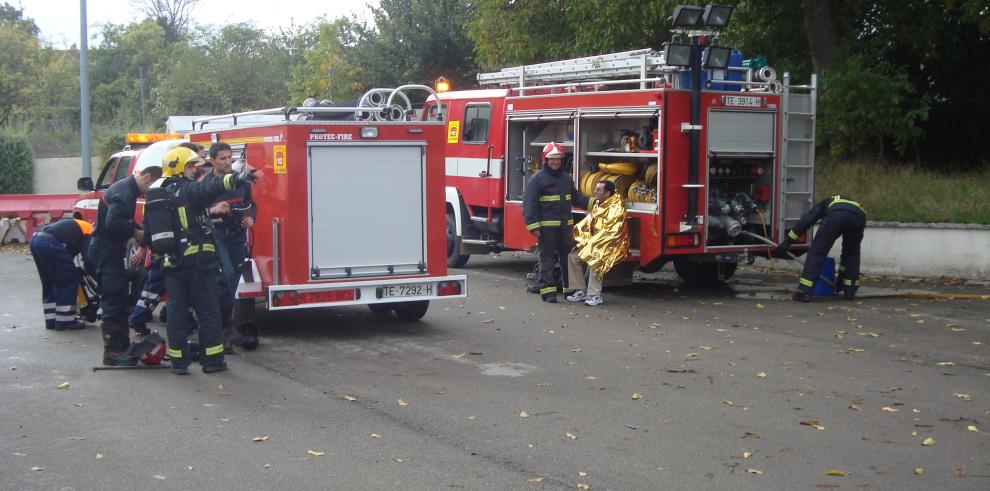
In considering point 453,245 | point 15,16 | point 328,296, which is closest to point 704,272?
point 453,245

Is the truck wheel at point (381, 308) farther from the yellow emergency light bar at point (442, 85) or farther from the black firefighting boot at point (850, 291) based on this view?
the black firefighting boot at point (850, 291)

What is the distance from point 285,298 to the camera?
9.94 metres

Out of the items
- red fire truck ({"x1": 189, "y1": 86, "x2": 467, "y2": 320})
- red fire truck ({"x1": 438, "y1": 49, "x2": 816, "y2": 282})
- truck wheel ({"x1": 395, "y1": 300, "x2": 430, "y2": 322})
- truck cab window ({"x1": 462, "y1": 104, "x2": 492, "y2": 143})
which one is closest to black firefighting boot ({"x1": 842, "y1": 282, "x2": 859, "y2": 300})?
red fire truck ({"x1": 438, "y1": 49, "x2": 816, "y2": 282})

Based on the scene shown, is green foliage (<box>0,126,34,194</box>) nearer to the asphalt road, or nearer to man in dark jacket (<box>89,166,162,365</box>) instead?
the asphalt road

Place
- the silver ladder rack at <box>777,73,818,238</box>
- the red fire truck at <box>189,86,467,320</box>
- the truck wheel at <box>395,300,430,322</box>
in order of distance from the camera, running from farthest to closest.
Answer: the silver ladder rack at <box>777,73,818,238</box> < the truck wheel at <box>395,300,430,322</box> < the red fire truck at <box>189,86,467,320</box>

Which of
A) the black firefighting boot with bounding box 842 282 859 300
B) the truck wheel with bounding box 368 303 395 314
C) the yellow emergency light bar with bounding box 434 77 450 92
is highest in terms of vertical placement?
the yellow emergency light bar with bounding box 434 77 450 92

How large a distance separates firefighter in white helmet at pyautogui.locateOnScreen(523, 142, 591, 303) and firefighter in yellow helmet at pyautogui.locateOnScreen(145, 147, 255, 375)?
4757 millimetres

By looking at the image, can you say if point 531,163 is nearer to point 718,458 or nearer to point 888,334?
point 888,334

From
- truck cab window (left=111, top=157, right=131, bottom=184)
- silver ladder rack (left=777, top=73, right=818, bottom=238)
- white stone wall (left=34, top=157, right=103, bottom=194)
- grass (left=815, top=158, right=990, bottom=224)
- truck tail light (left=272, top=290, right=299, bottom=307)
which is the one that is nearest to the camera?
truck tail light (left=272, top=290, right=299, bottom=307)

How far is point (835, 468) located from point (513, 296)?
7647 mm

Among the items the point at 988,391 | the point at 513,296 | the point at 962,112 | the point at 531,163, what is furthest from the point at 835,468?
the point at 962,112

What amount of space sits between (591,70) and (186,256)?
663 cm

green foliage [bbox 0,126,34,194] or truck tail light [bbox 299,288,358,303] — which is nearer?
truck tail light [bbox 299,288,358,303]

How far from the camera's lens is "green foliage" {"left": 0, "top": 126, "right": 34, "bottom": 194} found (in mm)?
30547
